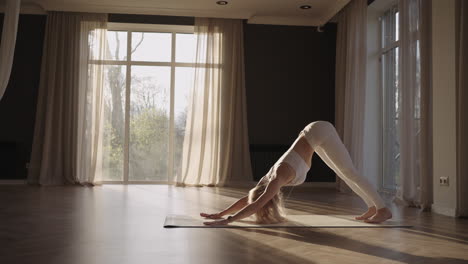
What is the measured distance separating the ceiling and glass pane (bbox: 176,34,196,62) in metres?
0.56

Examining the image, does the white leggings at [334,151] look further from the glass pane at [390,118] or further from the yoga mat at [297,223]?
the glass pane at [390,118]

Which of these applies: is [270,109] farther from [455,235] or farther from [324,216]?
[455,235]

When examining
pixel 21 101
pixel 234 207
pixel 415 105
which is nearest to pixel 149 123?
pixel 21 101

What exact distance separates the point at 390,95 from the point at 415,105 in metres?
1.59

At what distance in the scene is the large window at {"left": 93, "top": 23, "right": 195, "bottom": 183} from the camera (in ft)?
26.5

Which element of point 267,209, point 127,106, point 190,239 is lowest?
point 190,239

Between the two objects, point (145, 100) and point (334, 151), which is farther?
point (145, 100)

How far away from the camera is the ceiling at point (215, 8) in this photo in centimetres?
744

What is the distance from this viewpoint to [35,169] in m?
7.62

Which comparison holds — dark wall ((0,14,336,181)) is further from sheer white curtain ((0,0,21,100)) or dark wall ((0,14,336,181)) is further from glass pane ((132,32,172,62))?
sheer white curtain ((0,0,21,100))

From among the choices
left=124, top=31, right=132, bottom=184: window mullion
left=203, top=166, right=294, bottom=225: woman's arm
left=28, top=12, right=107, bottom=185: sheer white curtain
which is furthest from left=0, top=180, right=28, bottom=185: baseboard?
left=203, top=166, right=294, bottom=225: woman's arm

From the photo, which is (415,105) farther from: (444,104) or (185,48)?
(185,48)

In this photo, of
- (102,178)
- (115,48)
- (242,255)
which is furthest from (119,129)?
(242,255)

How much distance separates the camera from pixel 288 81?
8320 mm
